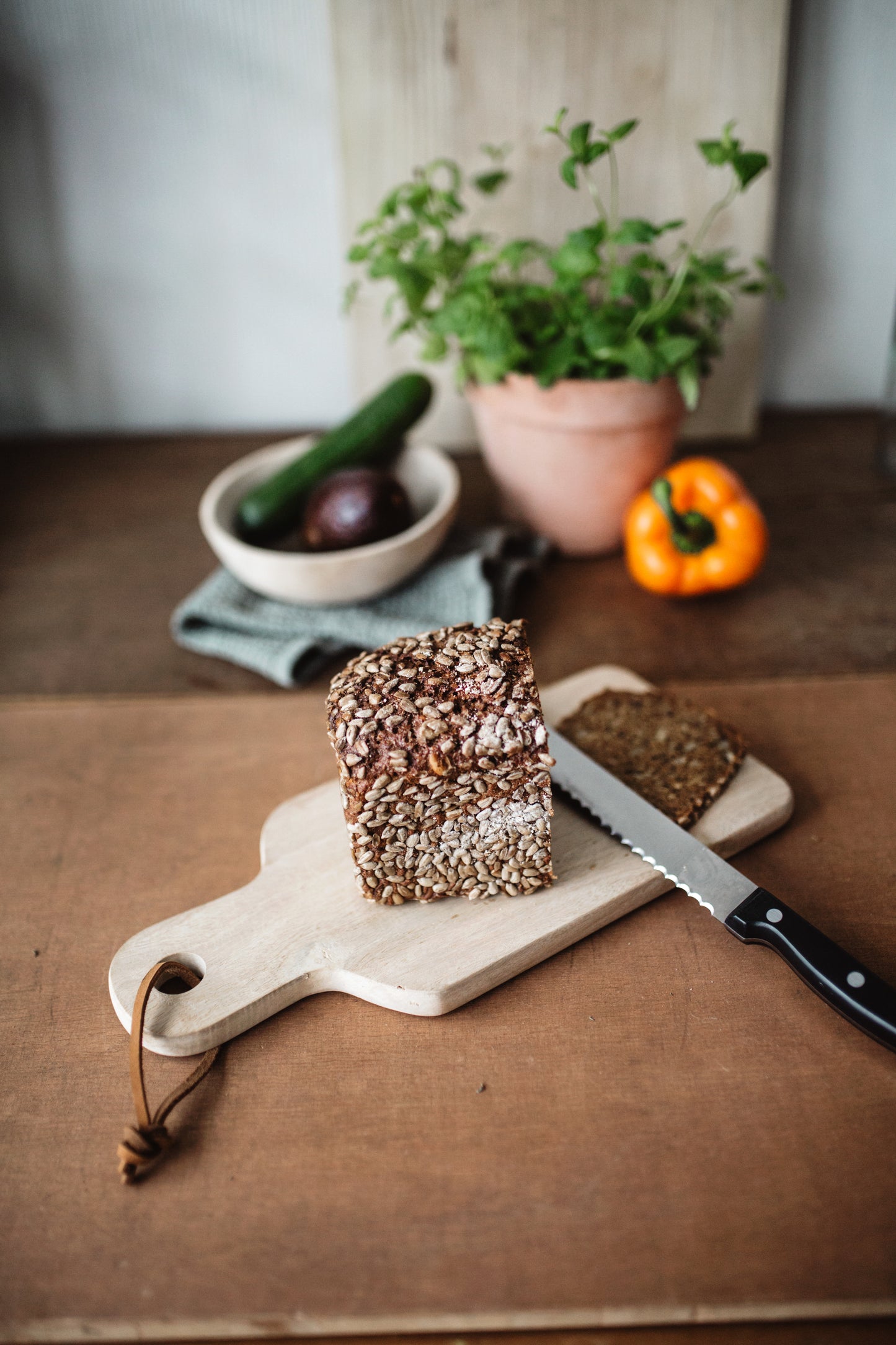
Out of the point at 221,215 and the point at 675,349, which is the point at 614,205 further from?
the point at 221,215

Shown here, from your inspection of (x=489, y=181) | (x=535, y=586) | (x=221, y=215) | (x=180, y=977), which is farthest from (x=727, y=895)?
(x=221, y=215)

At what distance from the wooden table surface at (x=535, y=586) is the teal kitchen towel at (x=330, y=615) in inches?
1.3

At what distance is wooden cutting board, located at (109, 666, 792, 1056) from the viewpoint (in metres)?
0.83

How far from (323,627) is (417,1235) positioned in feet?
2.49

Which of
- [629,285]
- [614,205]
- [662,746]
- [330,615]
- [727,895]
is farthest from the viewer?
[614,205]

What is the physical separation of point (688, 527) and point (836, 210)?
2.23ft

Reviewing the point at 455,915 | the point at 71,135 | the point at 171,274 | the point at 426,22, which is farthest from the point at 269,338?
the point at 455,915

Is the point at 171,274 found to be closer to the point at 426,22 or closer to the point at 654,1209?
the point at 426,22

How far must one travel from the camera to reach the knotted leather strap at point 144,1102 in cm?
74

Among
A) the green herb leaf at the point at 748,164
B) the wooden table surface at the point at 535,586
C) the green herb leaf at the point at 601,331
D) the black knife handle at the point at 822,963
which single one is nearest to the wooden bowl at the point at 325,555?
the wooden table surface at the point at 535,586

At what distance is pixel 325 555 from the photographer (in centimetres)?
126

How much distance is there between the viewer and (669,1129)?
2.50ft

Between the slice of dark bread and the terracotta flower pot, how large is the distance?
15.0 inches

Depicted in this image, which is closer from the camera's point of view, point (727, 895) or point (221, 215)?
point (727, 895)
